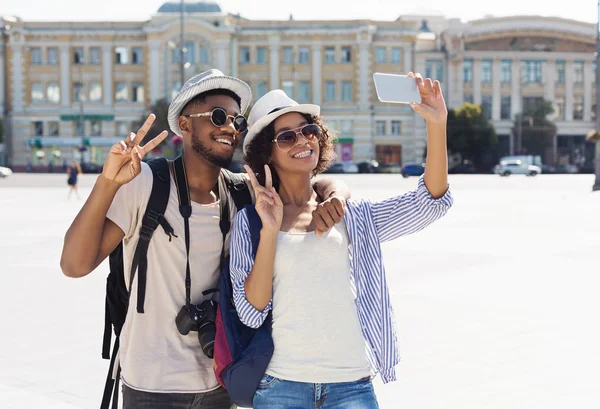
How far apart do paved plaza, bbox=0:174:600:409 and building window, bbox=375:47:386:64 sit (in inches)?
2233

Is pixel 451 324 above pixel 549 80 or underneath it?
underneath

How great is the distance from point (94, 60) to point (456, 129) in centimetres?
3094

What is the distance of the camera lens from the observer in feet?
9.87

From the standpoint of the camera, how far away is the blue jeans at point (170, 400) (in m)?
3.04

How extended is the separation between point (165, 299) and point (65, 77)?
7182 centimetres

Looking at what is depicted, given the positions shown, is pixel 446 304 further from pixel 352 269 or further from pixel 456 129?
pixel 456 129

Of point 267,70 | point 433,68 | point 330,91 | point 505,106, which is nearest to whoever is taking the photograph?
point 267,70

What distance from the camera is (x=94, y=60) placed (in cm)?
7131

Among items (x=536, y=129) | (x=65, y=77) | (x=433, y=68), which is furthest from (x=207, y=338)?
(x=536, y=129)

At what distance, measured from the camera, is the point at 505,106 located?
73.6 metres

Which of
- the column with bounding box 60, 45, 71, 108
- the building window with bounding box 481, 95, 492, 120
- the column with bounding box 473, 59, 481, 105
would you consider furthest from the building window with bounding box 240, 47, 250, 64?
the building window with bounding box 481, 95, 492, 120

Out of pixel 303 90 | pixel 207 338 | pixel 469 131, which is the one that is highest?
pixel 303 90

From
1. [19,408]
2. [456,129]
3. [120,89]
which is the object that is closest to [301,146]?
[19,408]

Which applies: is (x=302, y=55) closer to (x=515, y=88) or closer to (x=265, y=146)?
(x=515, y=88)
